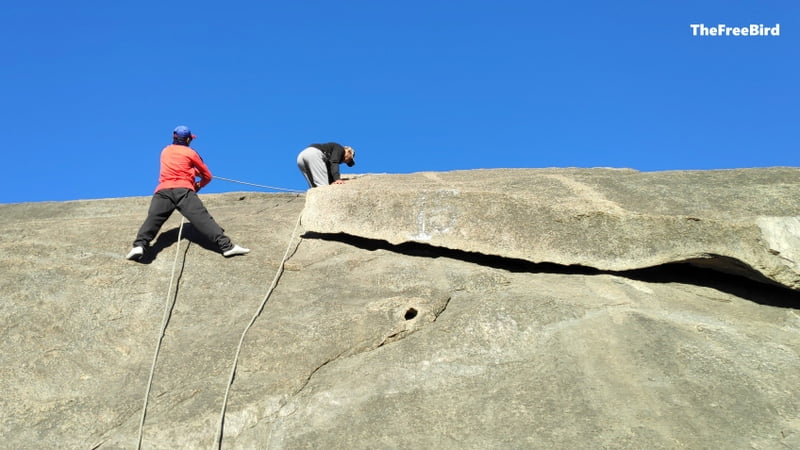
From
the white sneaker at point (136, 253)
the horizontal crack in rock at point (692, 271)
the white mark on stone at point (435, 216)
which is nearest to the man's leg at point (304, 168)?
the horizontal crack in rock at point (692, 271)

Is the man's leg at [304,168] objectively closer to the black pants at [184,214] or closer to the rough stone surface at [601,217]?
the rough stone surface at [601,217]

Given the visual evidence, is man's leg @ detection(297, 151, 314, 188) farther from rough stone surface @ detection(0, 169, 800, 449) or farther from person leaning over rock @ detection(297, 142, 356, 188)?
rough stone surface @ detection(0, 169, 800, 449)

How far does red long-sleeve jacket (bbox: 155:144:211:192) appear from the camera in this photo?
347 inches

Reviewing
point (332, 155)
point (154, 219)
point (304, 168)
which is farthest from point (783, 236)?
point (154, 219)

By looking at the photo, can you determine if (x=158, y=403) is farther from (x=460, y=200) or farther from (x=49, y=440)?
(x=460, y=200)

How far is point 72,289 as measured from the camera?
24.8 feet

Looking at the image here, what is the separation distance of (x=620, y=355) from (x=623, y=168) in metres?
5.87

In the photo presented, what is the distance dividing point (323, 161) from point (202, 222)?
348cm

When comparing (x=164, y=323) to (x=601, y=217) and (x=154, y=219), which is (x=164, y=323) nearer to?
(x=154, y=219)

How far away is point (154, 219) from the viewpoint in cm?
850

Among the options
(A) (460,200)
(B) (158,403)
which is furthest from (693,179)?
(B) (158,403)

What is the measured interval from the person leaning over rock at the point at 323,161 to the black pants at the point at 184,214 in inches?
123

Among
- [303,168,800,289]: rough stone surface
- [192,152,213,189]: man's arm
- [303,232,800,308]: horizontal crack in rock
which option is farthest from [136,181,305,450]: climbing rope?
[303,232,800,308]: horizontal crack in rock

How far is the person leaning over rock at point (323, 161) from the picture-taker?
11531mm
